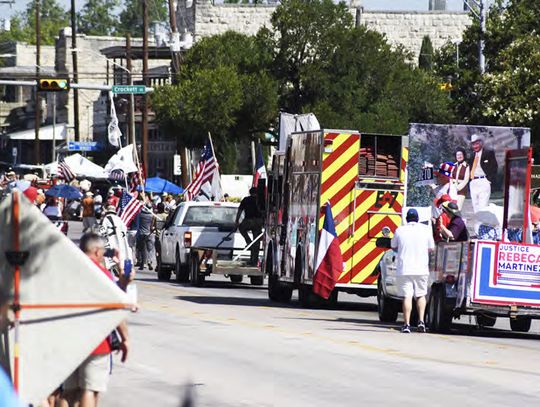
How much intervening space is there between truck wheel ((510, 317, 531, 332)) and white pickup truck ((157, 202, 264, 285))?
750 cm

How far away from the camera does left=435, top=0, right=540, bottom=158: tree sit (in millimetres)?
44781

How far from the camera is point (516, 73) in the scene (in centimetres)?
4497

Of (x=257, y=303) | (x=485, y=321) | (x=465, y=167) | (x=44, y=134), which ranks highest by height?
(x=465, y=167)

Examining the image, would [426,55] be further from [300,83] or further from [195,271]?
[195,271]

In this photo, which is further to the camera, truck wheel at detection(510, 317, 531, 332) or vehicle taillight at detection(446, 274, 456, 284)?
truck wheel at detection(510, 317, 531, 332)

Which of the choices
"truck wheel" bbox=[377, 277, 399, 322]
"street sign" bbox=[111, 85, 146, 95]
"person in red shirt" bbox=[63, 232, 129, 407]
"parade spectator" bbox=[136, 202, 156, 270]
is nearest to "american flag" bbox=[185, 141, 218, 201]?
"parade spectator" bbox=[136, 202, 156, 270]

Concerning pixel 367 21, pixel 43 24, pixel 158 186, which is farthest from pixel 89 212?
pixel 43 24

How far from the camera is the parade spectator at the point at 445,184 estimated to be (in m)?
23.8

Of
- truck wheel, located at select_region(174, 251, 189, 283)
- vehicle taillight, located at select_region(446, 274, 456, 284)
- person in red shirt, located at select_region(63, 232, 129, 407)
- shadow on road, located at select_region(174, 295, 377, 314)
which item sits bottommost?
truck wheel, located at select_region(174, 251, 189, 283)

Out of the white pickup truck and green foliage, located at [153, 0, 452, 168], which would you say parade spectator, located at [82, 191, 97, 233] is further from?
green foliage, located at [153, 0, 452, 168]

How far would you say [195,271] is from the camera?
102ft

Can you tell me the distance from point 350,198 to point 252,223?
5.24 meters

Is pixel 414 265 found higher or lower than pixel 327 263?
higher

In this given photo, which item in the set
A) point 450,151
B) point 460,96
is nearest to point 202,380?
point 450,151
